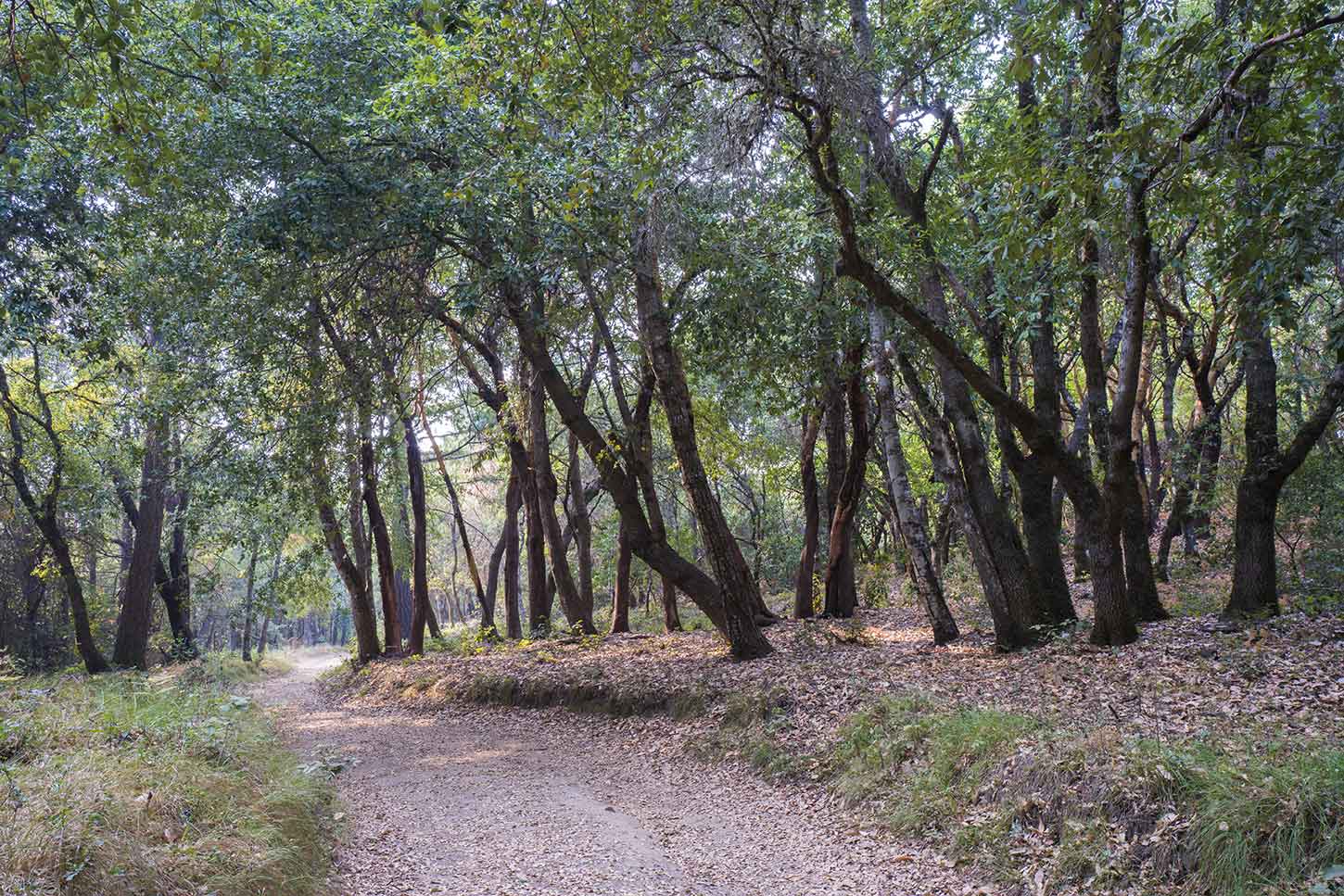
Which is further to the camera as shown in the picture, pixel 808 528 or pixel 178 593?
pixel 178 593

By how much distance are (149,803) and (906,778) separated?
A: 4.86 m

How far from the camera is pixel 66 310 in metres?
11.0

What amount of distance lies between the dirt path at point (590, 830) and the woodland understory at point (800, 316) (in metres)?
0.43

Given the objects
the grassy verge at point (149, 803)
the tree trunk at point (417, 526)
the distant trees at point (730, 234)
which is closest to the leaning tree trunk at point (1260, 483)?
the distant trees at point (730, 234)

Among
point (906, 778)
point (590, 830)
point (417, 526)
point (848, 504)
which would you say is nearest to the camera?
point (906, 778)

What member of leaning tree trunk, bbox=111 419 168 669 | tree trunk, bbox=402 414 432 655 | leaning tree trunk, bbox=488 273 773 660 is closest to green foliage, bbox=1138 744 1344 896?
leaning tree trunk, bbox=488 273 773 660

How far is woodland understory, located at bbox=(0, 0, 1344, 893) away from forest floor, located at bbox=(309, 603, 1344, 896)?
5 centimetres

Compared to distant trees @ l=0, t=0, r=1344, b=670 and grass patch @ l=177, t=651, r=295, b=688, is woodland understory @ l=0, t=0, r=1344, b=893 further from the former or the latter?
grass patch @ l=177, t=651, r=295, b=688

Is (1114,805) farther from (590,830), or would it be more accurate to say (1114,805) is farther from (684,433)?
(684,433)

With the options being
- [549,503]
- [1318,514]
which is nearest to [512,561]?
[549,503]

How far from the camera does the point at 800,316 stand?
11234 mm

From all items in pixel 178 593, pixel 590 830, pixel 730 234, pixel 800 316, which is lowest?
pixel 590 830

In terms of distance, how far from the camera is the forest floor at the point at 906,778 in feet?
14.1

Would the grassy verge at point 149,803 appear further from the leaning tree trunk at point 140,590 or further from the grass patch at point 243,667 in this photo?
the grass patch at point 243,667
